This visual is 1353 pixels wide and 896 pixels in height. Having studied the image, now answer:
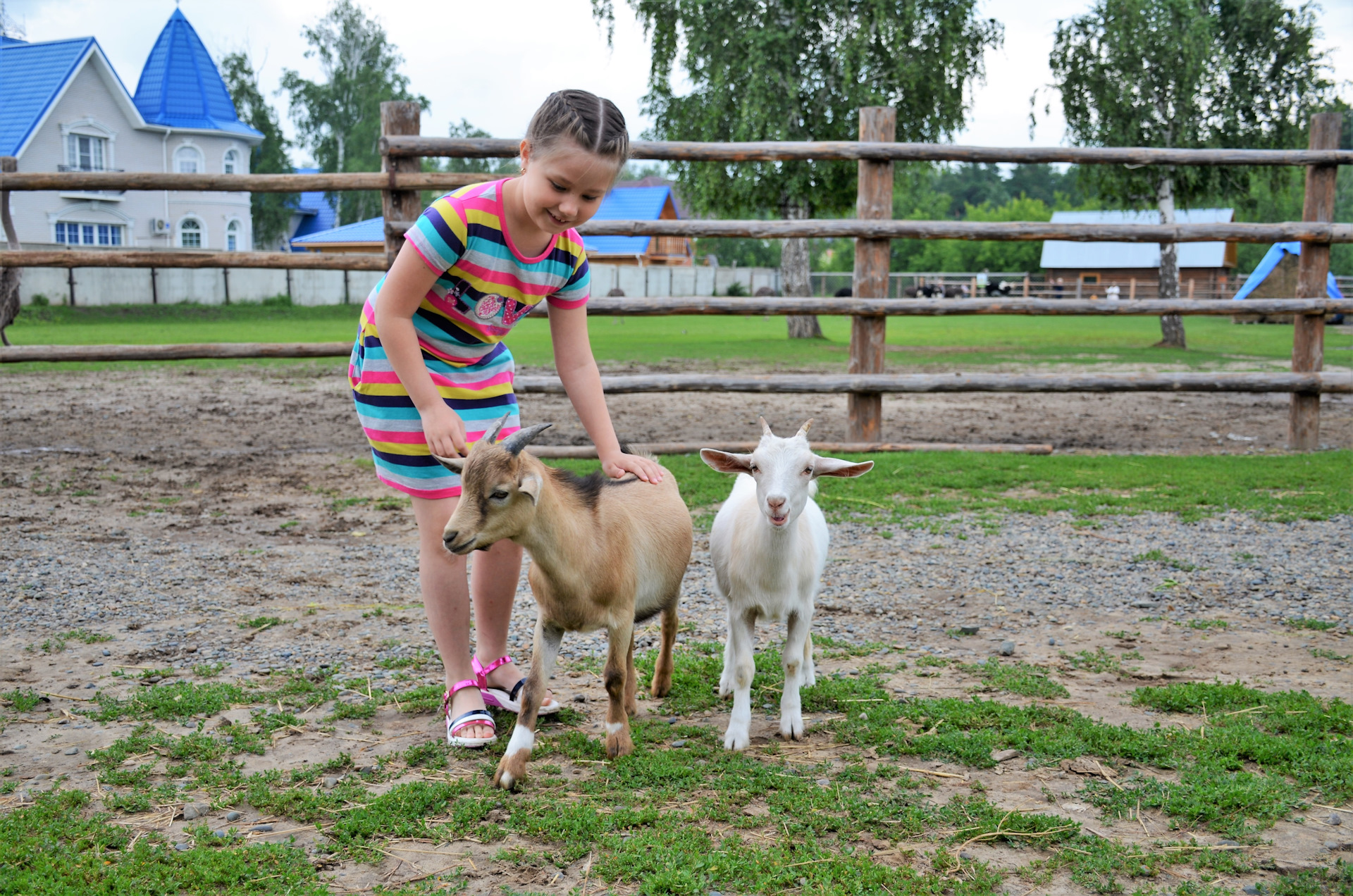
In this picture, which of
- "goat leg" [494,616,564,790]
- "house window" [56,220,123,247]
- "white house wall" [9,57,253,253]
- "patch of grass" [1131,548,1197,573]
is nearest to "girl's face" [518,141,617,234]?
"goat leg" [494,616,564,790]

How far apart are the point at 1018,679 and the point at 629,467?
1.75m

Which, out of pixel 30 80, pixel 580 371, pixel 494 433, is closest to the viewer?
pixel 494 433

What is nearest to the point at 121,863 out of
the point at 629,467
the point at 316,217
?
the point at 629,467

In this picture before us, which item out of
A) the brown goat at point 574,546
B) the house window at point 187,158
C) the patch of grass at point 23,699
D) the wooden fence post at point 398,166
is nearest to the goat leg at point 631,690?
the brown goat at point 574,546

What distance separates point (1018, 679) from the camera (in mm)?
3867

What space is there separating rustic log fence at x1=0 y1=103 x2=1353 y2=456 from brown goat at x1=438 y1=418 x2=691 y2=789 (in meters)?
4.53

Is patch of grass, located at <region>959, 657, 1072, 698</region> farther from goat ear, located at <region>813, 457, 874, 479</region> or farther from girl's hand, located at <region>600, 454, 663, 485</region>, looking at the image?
girl's hand, located at <region>600, 454, 663, 485</region>

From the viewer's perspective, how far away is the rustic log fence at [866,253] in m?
8.11

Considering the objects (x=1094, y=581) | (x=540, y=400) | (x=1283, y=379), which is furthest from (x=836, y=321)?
(x=1094, y=581)

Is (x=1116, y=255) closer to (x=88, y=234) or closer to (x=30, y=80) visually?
(x=88, y=234)

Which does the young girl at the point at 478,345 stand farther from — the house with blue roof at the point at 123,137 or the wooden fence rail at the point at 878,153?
the house with blue roof at the point at 123,137

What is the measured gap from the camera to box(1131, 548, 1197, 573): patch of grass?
542cm

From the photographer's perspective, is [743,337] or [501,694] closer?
[501,694]

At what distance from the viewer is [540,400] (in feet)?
41.1
